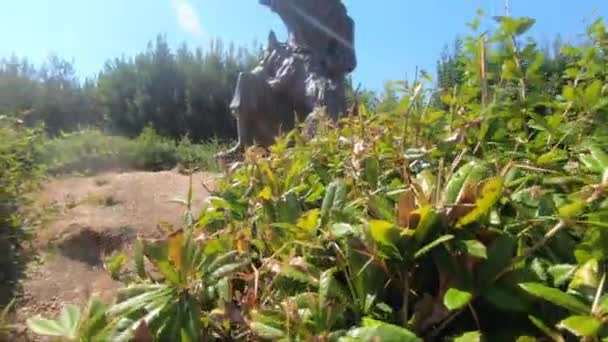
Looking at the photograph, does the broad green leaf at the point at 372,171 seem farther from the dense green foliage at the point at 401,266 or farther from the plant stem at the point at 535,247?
the plant stem at the point at 535,247

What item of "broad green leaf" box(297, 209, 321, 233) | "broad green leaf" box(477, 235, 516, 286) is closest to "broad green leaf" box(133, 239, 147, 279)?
"broad green leaf" box(297, 209, 321, 233)

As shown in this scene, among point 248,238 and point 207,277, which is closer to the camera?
point 207,277

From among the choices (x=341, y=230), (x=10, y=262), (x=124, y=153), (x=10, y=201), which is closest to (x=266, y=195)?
(x=341, y=230)

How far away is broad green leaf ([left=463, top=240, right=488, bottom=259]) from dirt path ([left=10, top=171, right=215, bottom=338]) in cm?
343

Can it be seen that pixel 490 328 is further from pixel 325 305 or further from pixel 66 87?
pixel 66 87

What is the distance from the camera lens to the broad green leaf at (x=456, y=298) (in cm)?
69

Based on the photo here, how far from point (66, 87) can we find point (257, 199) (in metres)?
19.7

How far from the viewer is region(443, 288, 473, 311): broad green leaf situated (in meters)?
0.69

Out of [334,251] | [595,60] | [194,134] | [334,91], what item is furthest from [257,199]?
[194,134]

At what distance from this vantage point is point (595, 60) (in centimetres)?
138

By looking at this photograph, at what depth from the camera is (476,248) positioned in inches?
28.3

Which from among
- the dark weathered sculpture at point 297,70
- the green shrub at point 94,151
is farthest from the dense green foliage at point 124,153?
the dark weathered sculpture at point 297,70

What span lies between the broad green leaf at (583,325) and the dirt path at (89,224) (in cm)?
353

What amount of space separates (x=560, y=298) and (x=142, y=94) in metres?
18.5
